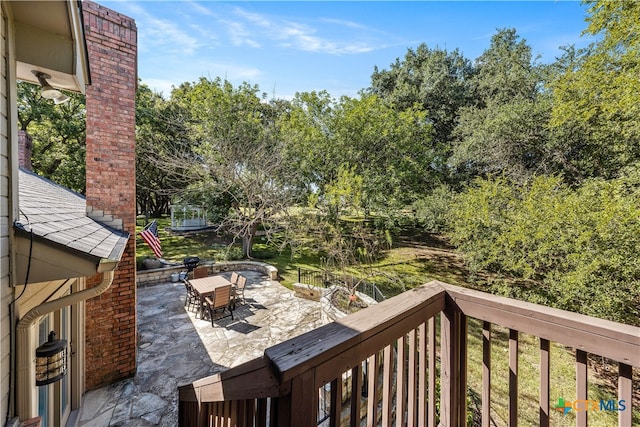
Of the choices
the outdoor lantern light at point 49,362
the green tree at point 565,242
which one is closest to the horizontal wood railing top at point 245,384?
the outdoor lantern light at point 49,362

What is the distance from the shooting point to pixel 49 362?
2.53 m

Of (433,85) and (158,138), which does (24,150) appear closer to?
(158,138)

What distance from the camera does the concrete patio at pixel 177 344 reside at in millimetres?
4215

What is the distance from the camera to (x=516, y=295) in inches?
308

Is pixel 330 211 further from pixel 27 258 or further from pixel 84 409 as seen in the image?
pixel 27 258

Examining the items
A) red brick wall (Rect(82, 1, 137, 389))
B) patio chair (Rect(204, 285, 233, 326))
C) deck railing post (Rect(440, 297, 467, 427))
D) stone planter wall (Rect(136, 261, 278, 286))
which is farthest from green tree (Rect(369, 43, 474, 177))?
deck railing post (Rect(440, 297, 467, 427))

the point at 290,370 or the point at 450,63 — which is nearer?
the point at 290,370

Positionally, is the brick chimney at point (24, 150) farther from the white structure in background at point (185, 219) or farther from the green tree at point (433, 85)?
the green tree at point (433, 85)

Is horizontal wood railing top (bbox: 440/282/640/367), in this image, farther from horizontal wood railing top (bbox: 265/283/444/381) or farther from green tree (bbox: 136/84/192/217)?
green tree (bbox: 136/84/192/217)

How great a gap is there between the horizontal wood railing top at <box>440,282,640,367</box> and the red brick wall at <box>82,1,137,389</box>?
534 centimetres

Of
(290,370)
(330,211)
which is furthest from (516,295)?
(290,370)

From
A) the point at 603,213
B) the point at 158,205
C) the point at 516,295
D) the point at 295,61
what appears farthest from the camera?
the point at 158,205

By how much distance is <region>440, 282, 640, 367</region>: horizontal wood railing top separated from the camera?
3.53 ft

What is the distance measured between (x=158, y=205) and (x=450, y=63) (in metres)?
30.6
